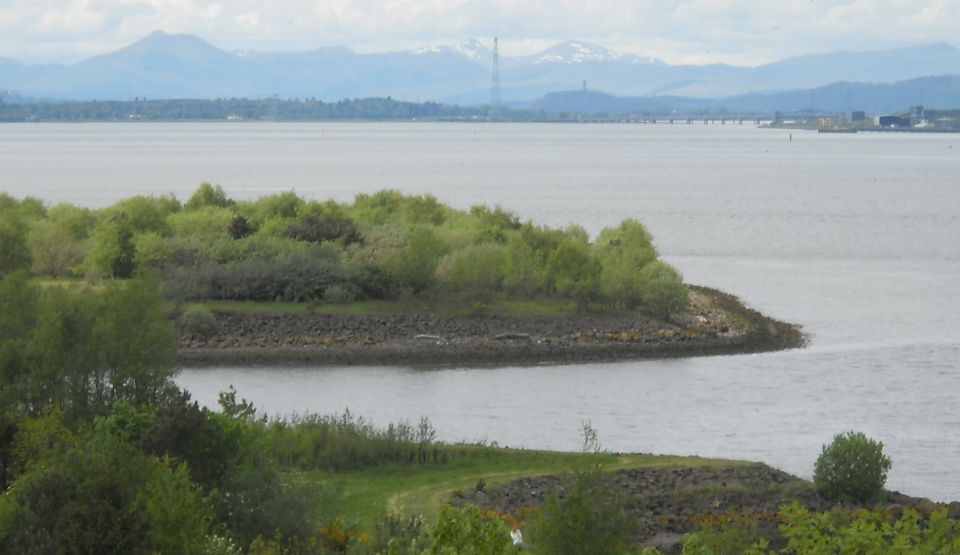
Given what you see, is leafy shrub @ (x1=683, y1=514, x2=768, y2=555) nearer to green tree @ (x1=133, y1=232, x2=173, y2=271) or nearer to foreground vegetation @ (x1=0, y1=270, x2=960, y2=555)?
foreground vegetation @ (x1=0, y1=270, x2=960, y2=555)

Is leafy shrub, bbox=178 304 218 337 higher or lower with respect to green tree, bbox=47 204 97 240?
lower

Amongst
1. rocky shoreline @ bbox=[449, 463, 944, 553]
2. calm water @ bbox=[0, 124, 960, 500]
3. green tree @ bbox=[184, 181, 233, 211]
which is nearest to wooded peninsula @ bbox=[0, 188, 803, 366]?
calm water @ bbox=[0, 124, 960, 500]

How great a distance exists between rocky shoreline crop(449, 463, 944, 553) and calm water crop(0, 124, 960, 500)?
107 inches

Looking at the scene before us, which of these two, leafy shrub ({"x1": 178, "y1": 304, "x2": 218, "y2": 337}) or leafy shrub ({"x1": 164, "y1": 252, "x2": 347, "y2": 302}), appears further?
leafy shrub ({"x1": 164, "y1": 252, "x2": 347, "y2": 302})

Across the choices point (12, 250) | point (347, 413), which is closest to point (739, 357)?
point (347, 413)

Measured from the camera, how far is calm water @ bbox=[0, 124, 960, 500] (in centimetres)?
3406

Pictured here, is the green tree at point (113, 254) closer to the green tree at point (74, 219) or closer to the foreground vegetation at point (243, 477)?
the green tree at point (74, 219)

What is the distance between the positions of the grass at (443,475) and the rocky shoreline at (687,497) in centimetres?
48

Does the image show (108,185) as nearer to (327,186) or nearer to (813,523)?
(327,186)

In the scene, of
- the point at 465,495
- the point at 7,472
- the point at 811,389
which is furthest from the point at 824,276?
the point at 7,472

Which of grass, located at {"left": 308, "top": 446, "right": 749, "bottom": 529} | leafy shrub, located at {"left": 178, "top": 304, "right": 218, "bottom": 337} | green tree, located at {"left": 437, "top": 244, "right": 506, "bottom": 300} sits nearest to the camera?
grass, located at {"left": 308, "top": 446, "right": 749, "bottom": 529}

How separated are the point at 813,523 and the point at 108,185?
367ft

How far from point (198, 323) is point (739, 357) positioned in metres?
16.6

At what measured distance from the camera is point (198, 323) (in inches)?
1821
